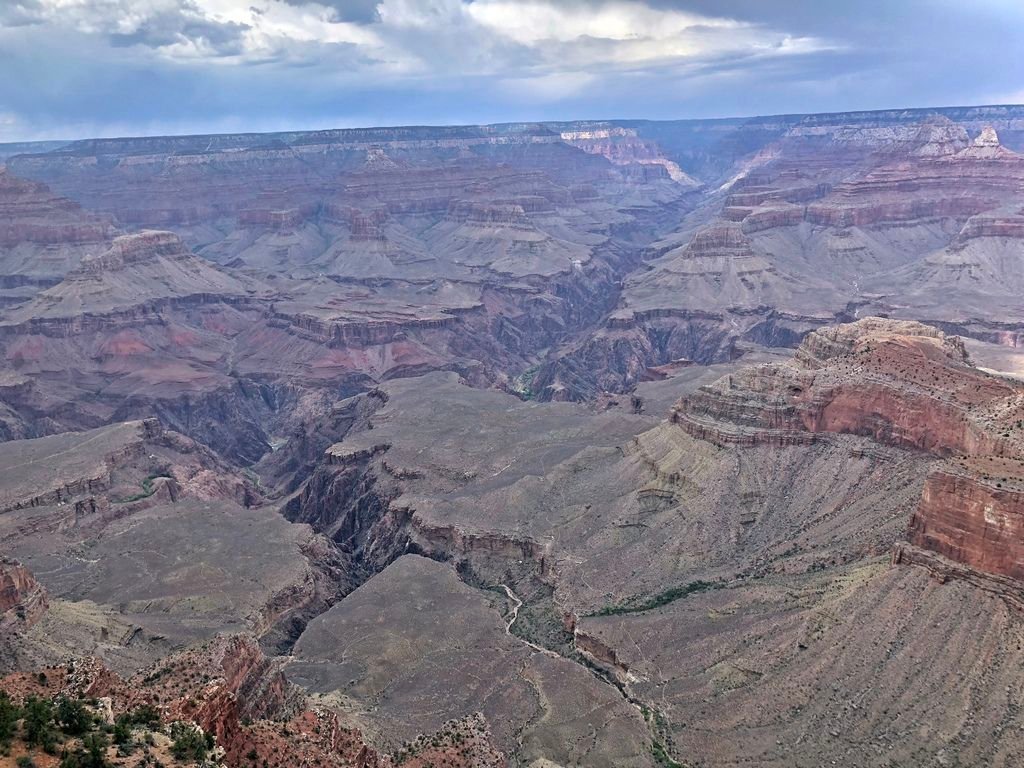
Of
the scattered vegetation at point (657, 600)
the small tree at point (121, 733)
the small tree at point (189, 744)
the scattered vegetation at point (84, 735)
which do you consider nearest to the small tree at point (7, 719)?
the scattered vegetation at point (84, 735)

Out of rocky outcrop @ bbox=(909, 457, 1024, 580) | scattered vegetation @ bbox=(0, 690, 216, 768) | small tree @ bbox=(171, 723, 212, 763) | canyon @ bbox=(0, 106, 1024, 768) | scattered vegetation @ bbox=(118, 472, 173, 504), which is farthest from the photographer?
scattered vegetation @ bbox=(118, 472, 173, 504)

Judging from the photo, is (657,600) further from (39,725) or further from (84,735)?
(39,725)

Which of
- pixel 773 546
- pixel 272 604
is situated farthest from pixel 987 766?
pixel 272 604

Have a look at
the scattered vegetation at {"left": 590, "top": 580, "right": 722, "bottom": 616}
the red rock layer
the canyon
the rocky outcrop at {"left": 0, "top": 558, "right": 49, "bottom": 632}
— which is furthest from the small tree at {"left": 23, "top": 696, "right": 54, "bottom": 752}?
the scattered vegetation at {"left": 590, "top": 580, "right": 722, "bottom": 616}

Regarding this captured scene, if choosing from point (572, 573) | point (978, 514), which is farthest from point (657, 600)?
point (978, 514)

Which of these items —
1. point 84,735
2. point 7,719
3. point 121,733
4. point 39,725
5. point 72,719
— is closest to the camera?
point 39,725

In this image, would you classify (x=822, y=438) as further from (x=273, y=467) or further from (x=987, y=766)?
(x=273, y=467)

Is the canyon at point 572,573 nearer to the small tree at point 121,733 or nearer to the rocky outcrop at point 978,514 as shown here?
the rocky outcrop at point 978,514

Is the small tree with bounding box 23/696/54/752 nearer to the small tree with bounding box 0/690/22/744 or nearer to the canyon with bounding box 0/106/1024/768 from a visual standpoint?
the small tree with bounding box 0/690/22/744

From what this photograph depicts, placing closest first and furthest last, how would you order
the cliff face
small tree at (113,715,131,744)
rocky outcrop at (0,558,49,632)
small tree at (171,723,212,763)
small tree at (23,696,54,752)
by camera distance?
small tree at (23,696,54,752)
small tree at (113,715,131,744)
small tree at (171,723,212,763)
the cliff face
rocky outcrop at (0,558,49,632)
